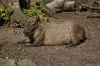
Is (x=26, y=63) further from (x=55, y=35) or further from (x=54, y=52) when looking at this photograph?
(x=55, y=35)

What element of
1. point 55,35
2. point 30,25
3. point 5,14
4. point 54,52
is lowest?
point 54,52

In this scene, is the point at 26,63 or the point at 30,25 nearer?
the point at 26,63

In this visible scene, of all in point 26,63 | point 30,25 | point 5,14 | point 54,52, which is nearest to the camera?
point 26,63

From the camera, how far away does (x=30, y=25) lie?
Answer: 7.21m

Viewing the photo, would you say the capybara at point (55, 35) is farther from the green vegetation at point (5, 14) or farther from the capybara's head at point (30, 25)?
the green vegetation at point (5, 14)

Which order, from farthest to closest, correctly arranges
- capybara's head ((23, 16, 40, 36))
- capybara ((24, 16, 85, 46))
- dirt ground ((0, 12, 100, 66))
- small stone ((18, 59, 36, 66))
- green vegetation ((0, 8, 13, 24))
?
green vegetation ((0, 8, 13, 24))
capybara ((24, 16, 85, 46))
capybara's head ((23, 16, 40, 36))
dirt ground ((0, 12, 100, 66))
small stone ((18, 59, 36, 66))

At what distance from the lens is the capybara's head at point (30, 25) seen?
7.16 metres

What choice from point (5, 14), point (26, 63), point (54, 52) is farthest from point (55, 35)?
point (5, 14)

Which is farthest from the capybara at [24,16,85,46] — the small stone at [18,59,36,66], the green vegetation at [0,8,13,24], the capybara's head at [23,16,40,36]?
the green vegetation at [0,8,13,24]

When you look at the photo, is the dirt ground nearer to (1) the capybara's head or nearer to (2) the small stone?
(2) the small stone

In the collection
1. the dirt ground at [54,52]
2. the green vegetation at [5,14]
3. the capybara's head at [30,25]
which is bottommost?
the dirt ground at [54,52]

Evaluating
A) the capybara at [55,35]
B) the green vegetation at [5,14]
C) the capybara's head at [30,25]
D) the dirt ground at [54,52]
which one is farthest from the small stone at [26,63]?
the green vegetation at [5,14]

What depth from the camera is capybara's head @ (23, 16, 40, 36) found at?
23.5ft

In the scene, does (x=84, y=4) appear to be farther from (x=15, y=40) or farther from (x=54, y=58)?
(x=54, y=58)
